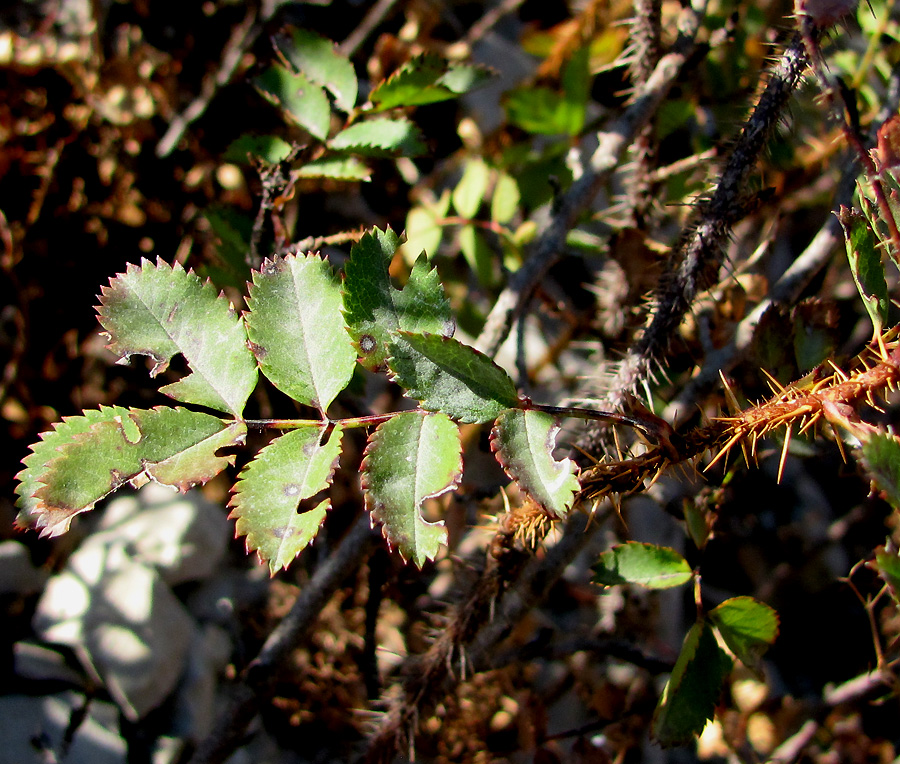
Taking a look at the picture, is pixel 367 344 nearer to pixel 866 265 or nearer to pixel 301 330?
pixel 301 330

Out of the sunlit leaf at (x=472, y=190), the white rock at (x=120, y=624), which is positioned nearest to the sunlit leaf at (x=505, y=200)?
the sunlit leaf at (x=472, y=190)

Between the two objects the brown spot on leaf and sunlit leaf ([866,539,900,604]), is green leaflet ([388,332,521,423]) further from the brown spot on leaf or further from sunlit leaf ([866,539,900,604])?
sunlit leaf ([866,539,900,604])

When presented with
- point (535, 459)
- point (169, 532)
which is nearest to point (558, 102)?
point (535, 459)

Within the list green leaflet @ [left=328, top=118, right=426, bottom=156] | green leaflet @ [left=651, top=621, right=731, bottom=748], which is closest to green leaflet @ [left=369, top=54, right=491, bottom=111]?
green leaflet @ [left=328, top=118, right=426, bottom=156]

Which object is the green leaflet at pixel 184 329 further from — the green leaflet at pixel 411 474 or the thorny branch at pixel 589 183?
the thorny branch at pixel 589 183

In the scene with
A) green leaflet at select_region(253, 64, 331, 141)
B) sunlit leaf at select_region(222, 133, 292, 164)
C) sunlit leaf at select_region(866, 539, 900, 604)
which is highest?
green leaflet at select_region(253, 64, 331, 141)
